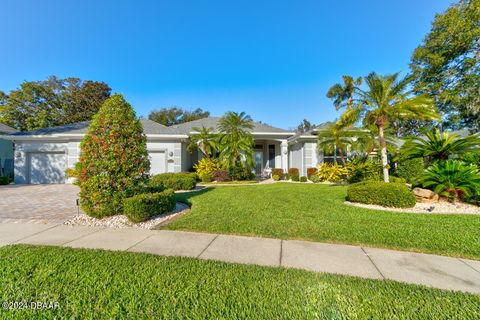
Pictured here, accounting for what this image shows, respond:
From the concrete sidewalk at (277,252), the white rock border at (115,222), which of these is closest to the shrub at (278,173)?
the white rock border at (115,222)

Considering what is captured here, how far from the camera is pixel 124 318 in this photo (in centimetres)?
197

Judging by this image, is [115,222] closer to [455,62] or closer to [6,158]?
[6,158]

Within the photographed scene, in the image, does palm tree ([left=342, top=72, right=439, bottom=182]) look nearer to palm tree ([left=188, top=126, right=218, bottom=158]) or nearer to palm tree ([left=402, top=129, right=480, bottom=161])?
palm tree ([left=402, top=129, right=480, bottom=161])

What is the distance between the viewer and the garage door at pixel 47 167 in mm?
14430

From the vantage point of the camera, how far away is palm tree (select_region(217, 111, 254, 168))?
13805 mm

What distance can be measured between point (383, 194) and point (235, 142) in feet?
29.9

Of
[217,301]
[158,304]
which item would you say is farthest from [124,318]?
[217,301]

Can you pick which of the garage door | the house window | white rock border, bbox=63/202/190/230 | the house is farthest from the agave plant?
the garage door

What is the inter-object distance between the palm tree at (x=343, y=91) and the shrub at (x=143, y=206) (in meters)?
23.6

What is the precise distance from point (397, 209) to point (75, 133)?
737 inches

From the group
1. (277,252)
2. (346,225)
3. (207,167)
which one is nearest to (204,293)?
(277,252)

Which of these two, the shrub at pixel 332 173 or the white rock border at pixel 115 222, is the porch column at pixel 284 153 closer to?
the shrub at pixel 332 173

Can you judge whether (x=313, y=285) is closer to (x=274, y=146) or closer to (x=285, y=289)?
(x=285, y=289)

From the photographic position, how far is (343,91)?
2331cm
